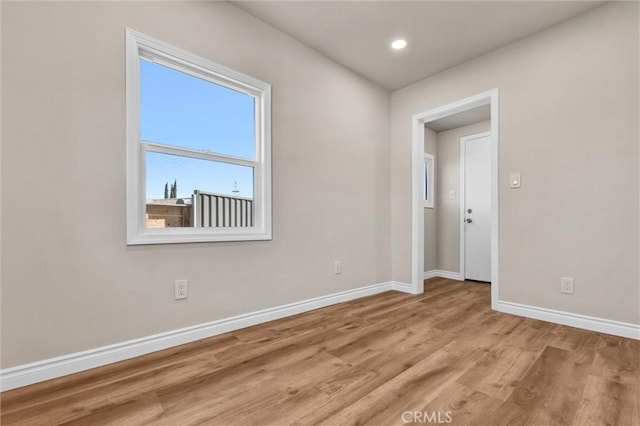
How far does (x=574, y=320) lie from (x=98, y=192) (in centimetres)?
352

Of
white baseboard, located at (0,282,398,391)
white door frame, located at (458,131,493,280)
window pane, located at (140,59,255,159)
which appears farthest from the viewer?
white door frame, located at (458,131,493,280)

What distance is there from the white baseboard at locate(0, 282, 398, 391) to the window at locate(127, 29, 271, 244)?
623 millimetres

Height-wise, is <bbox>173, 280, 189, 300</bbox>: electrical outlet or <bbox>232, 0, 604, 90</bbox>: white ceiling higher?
<bbox>232, 0, 604, 90</bbox>: white ceiling

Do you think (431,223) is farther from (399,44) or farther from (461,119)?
(399,44)

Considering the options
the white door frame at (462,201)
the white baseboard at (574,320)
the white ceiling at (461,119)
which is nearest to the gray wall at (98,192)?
the white baseboard at (574,320)

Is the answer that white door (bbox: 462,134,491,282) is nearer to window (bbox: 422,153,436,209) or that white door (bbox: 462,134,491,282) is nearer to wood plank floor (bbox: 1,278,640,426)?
window (bbox: 422,153,436,209)

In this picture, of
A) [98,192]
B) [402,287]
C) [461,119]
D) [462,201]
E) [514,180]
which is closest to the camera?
[98,192]

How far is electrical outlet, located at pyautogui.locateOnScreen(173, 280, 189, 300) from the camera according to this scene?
6.55ft

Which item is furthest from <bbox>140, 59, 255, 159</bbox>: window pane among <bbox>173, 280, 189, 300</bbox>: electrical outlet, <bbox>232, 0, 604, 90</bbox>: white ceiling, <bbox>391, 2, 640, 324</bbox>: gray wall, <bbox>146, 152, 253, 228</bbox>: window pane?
<bbox>391, 2, 640, 324</bbox>: gray wall

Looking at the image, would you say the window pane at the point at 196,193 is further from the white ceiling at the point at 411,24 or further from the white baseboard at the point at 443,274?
the white baseboard at the point at 443,274

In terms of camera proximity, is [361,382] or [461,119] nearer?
[361,382]

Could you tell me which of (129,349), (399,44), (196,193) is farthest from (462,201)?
(129,349)

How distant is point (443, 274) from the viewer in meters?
4.65

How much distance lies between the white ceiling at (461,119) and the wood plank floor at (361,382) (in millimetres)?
2712
